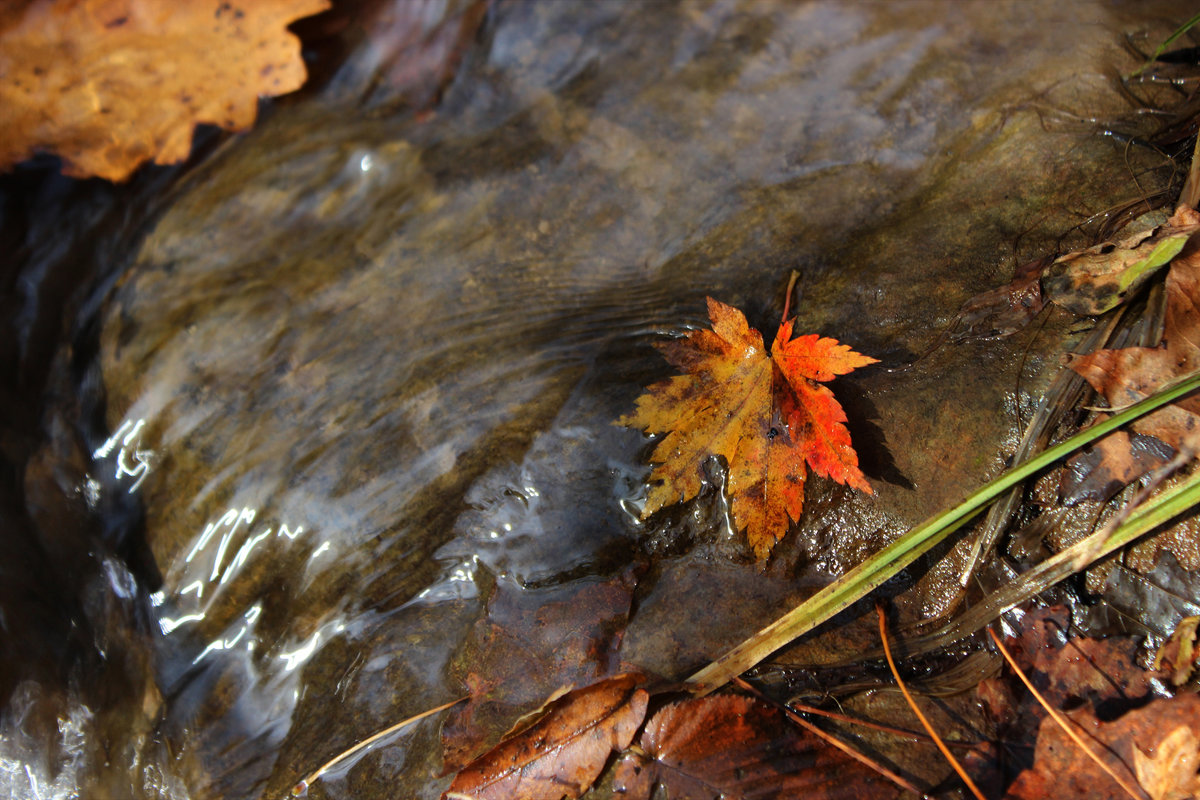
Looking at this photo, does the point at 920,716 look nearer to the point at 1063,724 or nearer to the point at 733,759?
the point at 1063,724

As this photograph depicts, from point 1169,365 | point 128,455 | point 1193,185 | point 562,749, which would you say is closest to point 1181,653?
point 1169,365

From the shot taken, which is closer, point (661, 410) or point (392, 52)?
point (661, 410)

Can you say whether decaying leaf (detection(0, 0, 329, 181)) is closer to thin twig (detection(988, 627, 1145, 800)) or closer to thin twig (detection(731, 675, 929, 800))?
thin twig (detection(731, 675, 929, 800))

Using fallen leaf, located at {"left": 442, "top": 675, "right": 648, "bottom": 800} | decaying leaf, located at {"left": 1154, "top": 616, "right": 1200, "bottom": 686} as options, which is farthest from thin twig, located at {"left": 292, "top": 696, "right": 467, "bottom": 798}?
decaying leaf, located at {"left": 1154, "top": 616, "right": 1200, "bottom": 686}

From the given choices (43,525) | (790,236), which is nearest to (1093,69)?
(790,236)

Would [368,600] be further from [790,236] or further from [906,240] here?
Result: [906,240]
